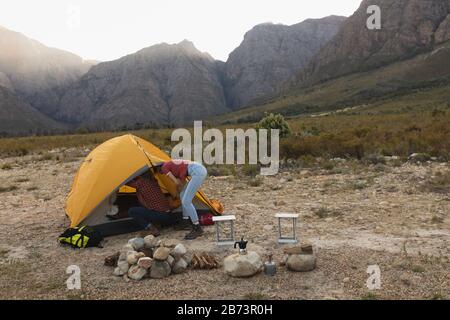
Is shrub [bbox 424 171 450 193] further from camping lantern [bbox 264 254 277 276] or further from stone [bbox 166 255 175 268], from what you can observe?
stone [bbox 166 255 175 268]

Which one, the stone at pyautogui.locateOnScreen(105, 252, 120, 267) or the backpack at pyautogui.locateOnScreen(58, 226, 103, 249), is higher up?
the backpack at pyautogui.locateOnScreen(58, 226, 103, 249)

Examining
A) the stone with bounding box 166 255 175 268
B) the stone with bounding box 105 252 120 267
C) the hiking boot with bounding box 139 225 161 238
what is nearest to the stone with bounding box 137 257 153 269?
the stone with bounding box 166 255 175 268

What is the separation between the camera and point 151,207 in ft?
32.7

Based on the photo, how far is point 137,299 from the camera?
6.34 meters

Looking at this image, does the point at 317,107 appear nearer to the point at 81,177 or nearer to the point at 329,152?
the point at 329,152

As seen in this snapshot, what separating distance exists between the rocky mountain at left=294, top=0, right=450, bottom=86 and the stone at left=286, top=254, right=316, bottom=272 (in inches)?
5017

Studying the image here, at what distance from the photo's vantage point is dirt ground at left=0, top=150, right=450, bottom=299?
21.4ft

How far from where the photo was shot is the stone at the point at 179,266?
726 cm

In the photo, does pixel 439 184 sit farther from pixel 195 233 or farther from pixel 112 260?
pixel 112 260

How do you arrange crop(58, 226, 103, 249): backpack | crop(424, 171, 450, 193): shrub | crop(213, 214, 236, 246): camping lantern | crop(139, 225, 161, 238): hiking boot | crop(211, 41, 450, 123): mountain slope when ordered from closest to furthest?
crop(213, 214, 236, 246): camping lantern → crop(58, 226, 103, 249): backpack → crop(139, 225, 161, 238): hiking boot → crop(424, 171, 450, 193): shrub → crop(211, 41, 450, 123): mountain slope

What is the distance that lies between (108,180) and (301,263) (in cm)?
485

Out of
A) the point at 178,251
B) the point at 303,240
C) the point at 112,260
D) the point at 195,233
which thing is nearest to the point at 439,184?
the point at 303,240

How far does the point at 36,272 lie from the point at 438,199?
9227 millimetres

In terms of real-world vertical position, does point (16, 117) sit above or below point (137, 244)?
above
